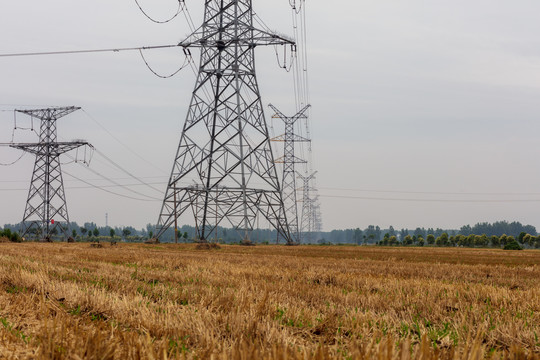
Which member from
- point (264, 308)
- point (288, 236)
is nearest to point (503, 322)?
point (264, 308)

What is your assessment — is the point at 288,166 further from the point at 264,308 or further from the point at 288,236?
the point at 264,308

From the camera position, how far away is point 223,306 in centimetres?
538

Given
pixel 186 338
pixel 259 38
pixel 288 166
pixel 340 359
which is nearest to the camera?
pixel 340 359

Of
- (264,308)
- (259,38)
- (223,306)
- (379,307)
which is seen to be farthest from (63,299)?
(259,38)

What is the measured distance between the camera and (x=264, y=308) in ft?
16.6

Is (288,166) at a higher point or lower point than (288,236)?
higher

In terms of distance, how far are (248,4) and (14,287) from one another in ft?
138

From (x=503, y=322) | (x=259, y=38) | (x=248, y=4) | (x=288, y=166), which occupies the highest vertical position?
(x=248, y=4)

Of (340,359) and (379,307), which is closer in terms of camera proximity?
A: (340,359)

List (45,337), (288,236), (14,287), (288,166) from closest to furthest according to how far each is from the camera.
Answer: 1. (45,337)
2. (14,287)
3. (288,236)
4. (288,166)

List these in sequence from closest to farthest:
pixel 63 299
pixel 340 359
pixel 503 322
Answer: pixel 340 359 → pixel 503 322 → pixel 63 299

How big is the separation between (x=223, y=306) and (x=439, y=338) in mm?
2284

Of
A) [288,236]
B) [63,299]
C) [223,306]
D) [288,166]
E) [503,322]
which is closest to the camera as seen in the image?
[503,322]

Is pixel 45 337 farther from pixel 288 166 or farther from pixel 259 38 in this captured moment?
pixel 288 166
